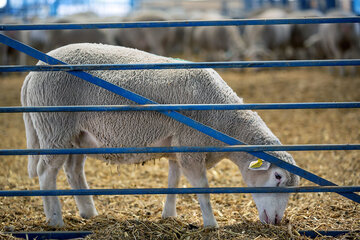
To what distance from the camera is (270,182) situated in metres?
3.58

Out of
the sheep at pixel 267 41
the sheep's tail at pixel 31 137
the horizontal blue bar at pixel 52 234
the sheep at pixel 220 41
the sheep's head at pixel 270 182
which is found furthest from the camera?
the sheep at pixel 220 41

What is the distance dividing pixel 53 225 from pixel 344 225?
258 cm

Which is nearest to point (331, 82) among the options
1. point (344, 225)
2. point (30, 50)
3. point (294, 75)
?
point (294, 75)

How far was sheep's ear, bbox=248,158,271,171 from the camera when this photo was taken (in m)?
3.45

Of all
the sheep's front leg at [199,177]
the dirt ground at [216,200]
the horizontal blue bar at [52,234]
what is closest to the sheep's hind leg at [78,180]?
the dirt ground at [216,200]

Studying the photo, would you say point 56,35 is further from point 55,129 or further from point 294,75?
point 55,129

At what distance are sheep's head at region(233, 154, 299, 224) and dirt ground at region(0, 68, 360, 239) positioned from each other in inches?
4.4

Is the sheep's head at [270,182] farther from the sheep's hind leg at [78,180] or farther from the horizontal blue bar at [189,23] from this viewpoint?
the sheep's hind leg at [78,180]

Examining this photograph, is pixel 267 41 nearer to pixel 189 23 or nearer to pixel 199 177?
pixel 199 177

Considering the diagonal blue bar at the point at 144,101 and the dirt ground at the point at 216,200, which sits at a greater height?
the diagonal blue bar at the point at 144,101

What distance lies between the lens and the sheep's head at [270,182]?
3.54 meters

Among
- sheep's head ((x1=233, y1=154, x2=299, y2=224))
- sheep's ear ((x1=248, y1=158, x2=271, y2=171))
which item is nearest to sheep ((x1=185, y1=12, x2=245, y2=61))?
sheep's head ((x1=233, y1=154, x2=299, y2=224))

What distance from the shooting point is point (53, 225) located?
379 cm

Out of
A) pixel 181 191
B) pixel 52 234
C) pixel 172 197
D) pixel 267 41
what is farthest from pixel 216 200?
pixel 267 41
